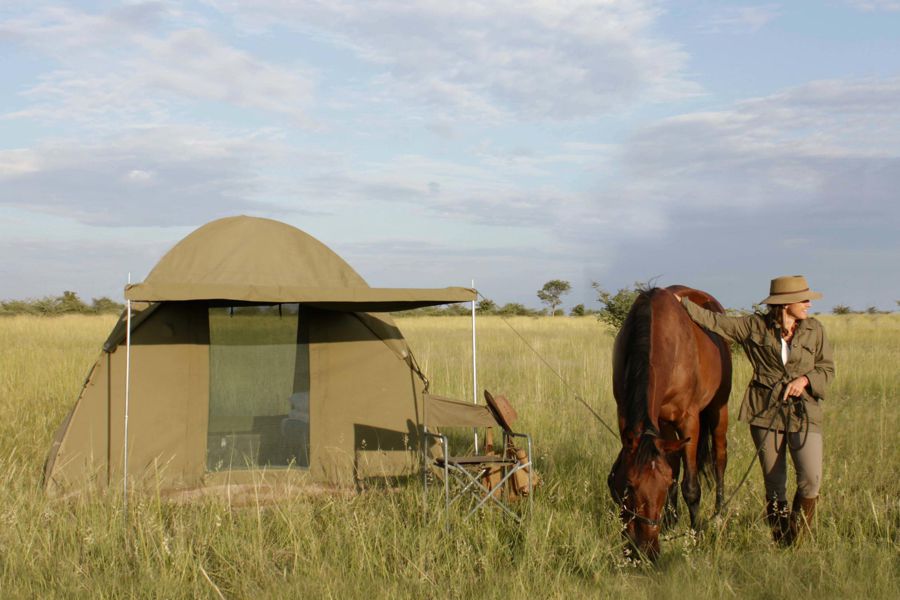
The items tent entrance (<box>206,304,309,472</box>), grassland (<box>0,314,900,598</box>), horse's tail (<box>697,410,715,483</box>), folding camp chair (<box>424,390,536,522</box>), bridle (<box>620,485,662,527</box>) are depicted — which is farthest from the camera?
tent entrance (<box>206,304,309,472</box>)

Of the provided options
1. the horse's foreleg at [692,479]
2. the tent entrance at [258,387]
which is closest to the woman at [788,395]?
the horse's foreleg at [692,479]

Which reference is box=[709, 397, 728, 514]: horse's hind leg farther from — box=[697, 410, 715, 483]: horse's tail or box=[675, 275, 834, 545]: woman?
box=[675, 275, 834, 545]: woman

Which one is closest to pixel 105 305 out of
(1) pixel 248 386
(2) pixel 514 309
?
(2) pixel 514 309

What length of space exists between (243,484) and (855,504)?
15.9 feet

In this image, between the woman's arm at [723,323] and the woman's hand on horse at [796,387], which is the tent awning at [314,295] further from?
the woman's hand on horse at [796,387]

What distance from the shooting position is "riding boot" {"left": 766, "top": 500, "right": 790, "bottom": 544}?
5.12m

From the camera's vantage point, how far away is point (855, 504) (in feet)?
18.8

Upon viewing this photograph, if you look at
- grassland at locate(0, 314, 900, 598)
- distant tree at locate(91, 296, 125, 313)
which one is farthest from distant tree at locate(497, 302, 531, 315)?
grassland at locate(0, 314, 900, 598)

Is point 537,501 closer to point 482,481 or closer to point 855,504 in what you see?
point 482,481

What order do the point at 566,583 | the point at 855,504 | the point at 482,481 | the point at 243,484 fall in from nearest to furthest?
the point at 566,583 → the point at 855,504 → the point at 482,481 → the point at 243,484

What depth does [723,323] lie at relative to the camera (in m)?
5.43

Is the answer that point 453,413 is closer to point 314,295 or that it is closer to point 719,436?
point 314,295

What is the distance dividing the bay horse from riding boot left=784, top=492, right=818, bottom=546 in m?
0.70

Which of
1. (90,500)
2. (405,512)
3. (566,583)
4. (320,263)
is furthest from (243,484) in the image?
(566,583)
